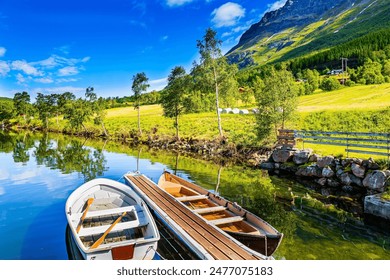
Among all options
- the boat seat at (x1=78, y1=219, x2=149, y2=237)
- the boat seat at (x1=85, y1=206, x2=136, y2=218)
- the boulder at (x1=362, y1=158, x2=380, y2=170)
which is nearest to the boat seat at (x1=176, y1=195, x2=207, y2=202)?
the boat seat at (x1=85, y1=206, x2=136, y2=218)

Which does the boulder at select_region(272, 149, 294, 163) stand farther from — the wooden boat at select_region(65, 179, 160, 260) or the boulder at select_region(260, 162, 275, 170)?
the wooden boat at select_region(65, 179, 160, 260)

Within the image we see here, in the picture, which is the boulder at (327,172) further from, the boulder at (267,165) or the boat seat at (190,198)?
the boat seat at (190,198)

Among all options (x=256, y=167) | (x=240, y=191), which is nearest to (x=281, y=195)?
(x=240, y=191)

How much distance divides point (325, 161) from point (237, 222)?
1349cm

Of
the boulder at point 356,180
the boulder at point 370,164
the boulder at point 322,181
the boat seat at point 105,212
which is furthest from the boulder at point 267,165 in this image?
the boat seat at point 105,212

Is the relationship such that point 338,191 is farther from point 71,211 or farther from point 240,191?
point 71,211

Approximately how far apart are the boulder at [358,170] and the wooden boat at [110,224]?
14510mm

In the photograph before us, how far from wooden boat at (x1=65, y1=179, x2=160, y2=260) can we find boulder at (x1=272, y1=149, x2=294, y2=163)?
56.1 ft

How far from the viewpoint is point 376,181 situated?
1823cm

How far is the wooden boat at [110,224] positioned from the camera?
9180 mm

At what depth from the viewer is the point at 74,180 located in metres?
24.8

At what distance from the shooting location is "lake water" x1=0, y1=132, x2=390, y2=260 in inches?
463

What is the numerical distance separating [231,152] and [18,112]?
101m
